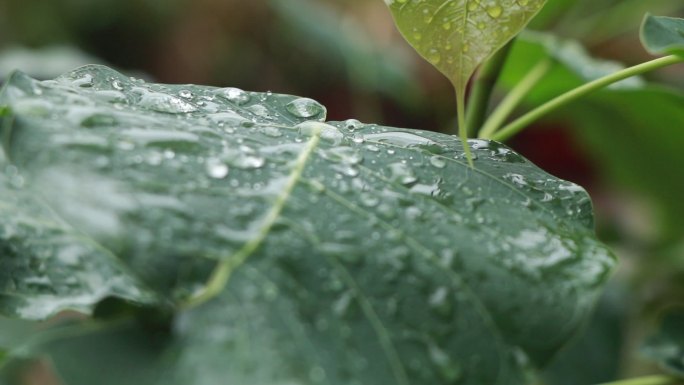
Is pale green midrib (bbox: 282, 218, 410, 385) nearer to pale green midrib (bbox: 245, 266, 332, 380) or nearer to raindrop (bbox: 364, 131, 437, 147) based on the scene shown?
pale green midrib (bbox: 245, 266, 332, 380)

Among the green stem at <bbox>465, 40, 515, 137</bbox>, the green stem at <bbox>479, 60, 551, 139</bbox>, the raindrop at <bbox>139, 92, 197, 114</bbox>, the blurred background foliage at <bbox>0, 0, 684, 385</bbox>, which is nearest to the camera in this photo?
the raindrop at <bbox>139, 92, 197, 114</bbox>

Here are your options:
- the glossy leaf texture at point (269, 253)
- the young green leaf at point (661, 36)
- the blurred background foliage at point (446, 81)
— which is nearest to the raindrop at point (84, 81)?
the glossy leaf texture at point (269, 253)

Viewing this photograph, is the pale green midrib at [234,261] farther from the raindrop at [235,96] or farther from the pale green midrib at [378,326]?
the raindrop at [235,96]

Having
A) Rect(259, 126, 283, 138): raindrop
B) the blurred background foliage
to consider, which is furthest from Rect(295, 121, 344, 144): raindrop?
the blurred background foliage

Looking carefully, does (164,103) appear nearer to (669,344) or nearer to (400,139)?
(400,139)

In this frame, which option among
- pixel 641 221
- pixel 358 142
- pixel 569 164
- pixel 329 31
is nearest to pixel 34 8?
pixel 329 31

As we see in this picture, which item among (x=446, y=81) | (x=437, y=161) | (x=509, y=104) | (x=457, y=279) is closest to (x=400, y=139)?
(x=437, y=161)
